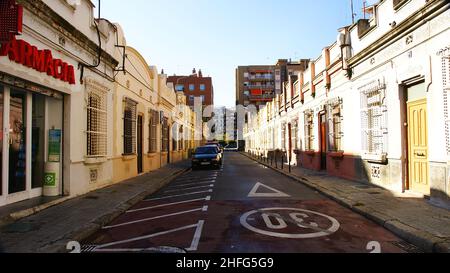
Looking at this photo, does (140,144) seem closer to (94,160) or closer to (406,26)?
(94,160)

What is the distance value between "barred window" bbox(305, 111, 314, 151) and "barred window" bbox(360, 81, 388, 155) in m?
7.42

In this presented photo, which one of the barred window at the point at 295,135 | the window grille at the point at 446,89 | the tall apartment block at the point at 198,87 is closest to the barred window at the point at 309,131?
the barred window at the point at 295,135

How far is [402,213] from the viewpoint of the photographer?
7.55 meters

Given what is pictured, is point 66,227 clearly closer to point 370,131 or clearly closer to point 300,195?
point 300,195

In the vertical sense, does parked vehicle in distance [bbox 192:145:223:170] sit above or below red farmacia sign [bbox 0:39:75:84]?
below

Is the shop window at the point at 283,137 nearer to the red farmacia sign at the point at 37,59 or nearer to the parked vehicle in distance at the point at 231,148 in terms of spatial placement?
the red farmacia sign at the point at 37,59

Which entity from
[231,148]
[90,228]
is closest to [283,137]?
[90,228]

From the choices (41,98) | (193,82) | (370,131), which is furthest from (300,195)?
(193,82)

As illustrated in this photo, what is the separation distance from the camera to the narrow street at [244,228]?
5.58 meters

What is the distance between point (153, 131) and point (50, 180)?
40.2 feet

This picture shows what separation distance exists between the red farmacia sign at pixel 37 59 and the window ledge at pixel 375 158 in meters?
9.87

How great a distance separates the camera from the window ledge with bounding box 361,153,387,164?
37.0ft

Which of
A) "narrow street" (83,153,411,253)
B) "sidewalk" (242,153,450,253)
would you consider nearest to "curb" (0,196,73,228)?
"narrow street" (83,153,411,253)

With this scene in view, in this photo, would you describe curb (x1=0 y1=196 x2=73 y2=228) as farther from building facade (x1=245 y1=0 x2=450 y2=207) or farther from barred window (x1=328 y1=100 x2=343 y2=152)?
barred window (x1=328 y1=100 x2=343 y2=152)
